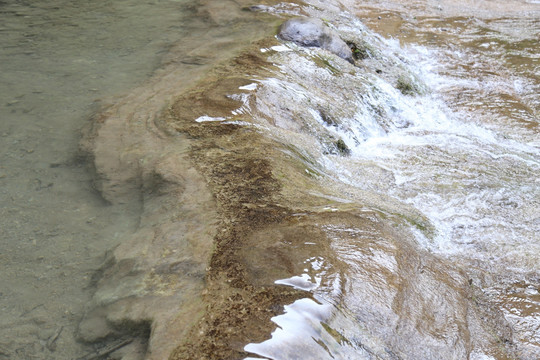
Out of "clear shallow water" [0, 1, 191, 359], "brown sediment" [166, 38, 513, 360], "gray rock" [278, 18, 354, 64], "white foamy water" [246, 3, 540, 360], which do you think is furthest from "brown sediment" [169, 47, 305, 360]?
"gray rock" [278, 18, 354, 64]

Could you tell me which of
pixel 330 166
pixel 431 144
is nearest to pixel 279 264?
pixel 330 166

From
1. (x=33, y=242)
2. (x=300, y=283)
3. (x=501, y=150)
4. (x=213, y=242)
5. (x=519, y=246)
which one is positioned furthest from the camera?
(x=501, y=150)

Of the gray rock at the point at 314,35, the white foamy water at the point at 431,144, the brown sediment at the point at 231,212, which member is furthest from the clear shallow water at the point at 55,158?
the gray rock at the point at 314,35

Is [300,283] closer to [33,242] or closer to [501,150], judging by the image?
[33,242]

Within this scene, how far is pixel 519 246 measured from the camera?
14.2 feet

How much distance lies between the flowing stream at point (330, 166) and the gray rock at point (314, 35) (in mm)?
221

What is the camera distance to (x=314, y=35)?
7566 millimetres

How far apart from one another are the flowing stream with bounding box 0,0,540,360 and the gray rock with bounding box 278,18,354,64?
0.72ft

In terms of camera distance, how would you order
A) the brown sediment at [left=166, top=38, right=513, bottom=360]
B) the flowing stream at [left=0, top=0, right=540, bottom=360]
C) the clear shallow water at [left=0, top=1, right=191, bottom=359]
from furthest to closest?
the clear shallow water at [left=0, top=1, right=191, bottom=359] → the flowing stream at [left=0, top=0, right=540, bottom=360] → the brown sediment at [left=166, top=38, right=513, bottom=360]

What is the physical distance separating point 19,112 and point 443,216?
14.2 ft

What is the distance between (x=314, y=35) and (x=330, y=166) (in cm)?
311

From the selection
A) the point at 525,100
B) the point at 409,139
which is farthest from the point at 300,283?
the point at 525,100

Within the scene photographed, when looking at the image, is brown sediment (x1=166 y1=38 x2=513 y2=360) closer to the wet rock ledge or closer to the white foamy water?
the wet rock ledge

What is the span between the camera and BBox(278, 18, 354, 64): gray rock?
740cm
